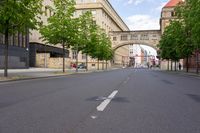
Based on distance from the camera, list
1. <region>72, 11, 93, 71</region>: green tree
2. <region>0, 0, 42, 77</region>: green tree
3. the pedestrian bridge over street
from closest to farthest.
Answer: <region>0, 0, 42, 77</region>: green tree < <region>72, 11, 93, 71</region>: green tree < the pedestrian bridge over street

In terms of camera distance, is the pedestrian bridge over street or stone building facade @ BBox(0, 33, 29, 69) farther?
the pedestrian bridge over street

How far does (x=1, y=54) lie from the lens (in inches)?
2032

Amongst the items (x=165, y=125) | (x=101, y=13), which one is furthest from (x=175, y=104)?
(x=101, y=13)

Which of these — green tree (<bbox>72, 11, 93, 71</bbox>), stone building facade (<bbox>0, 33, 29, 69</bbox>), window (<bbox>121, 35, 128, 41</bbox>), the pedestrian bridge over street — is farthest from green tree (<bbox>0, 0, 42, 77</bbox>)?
window (<bbox>121, 35, 128, 41</bbox>)

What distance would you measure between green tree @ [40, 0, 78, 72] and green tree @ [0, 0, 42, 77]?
544 inches

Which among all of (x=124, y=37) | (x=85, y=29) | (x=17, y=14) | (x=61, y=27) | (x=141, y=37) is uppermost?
(x=124, y=37)

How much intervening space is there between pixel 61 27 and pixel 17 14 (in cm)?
1746

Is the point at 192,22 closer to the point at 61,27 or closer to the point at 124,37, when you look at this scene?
the point at 61,27

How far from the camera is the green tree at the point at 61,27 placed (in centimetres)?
4041

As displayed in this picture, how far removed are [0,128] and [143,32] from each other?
113238 millimetres

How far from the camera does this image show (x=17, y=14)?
2316cm

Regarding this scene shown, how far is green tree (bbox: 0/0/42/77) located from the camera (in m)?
23.0

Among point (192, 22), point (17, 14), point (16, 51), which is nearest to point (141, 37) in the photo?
point (16, 51)

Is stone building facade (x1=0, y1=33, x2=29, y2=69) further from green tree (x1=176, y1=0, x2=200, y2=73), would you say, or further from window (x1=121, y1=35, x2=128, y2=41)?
window (x1=121, y1=35, x2=128, y2=41)
